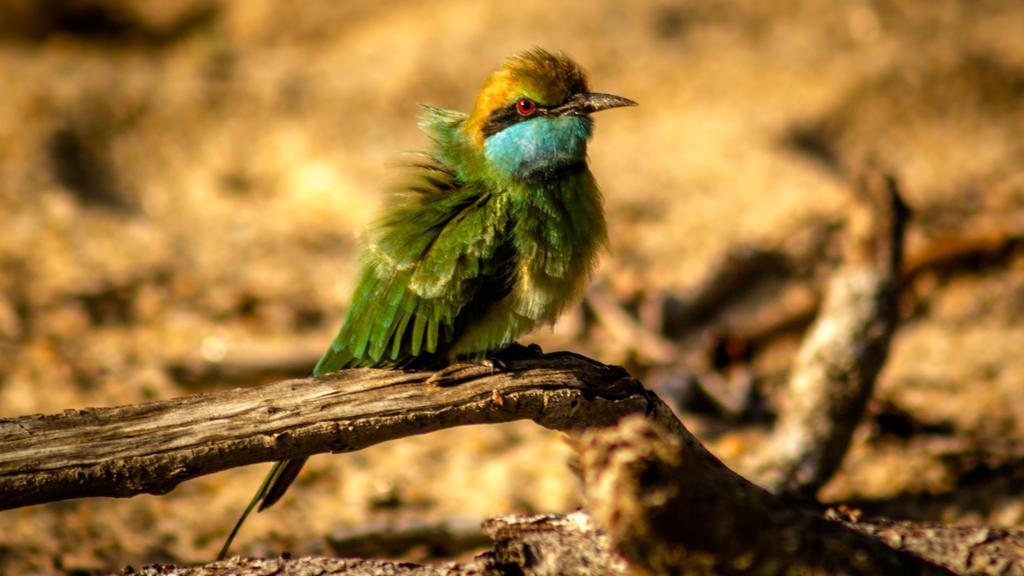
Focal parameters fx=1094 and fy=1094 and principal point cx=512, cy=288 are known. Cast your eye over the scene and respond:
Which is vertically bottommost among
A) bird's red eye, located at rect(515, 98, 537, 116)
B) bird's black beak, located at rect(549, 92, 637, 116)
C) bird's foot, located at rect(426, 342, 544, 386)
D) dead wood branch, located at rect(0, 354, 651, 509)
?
dead wood branch, located at rect(0, 354, 651, 509)

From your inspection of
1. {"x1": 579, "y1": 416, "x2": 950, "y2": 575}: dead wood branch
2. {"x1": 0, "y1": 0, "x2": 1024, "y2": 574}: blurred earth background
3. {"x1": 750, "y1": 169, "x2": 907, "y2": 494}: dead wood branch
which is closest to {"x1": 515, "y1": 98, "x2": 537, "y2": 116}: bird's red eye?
{"x1": 0, "y1": 0, "x2": 1024, "y2": 574}: blurred earth background

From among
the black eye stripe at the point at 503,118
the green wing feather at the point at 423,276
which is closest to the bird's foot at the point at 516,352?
the green wing feather at the point at 423,276

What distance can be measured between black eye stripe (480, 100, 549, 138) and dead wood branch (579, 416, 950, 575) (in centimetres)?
106

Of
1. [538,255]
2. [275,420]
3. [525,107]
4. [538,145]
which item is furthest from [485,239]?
[275,420]

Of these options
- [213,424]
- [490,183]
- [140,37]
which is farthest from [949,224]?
[140,37]

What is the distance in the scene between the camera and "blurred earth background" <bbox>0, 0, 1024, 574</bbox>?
12.3 feet

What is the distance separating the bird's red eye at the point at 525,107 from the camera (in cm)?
288

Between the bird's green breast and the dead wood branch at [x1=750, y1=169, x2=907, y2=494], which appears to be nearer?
the bird's green breast

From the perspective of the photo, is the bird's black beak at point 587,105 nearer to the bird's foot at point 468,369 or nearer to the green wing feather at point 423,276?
the green wing feather at point 423,276

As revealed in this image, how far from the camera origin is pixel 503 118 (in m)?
2.86

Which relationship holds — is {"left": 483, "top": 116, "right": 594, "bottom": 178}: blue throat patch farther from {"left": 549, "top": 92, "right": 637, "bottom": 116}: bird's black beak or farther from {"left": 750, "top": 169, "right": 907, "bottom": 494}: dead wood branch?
{"left": 750, "top": 169, "right": 907, "bottom": 494}: dead wood branch

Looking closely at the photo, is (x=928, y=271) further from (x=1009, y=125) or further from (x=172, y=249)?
(x=172, y=249)

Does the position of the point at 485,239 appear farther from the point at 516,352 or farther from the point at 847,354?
the point at 847,354

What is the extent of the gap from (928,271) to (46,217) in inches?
163
